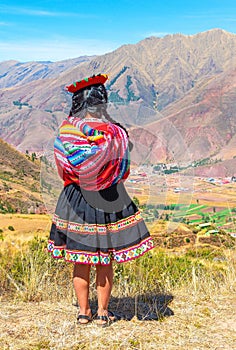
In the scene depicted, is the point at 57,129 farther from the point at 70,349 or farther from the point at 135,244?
the point at 70,349

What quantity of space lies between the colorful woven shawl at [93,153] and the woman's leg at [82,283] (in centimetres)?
60

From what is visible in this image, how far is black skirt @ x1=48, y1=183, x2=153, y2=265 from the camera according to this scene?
2.96m

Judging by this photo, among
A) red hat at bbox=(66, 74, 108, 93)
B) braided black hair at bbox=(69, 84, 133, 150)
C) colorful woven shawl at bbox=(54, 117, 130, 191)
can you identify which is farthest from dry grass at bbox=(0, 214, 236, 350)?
red hat at bbox=(66, 74, 108, 93)

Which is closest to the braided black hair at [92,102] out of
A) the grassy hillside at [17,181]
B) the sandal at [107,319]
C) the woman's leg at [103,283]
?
the woman's leg at [103,283]

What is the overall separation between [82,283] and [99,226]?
48 cm

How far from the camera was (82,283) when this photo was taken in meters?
3.10

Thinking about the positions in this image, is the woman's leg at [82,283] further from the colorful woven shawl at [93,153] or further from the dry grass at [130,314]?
the colorful woven shawl at [93,153]

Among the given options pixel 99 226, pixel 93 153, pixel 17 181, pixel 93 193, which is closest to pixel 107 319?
pixel 99 226

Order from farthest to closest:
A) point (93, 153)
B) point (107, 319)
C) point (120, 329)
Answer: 1. point (107, 319)
2. point (120, 329)
3. point (93, 153)

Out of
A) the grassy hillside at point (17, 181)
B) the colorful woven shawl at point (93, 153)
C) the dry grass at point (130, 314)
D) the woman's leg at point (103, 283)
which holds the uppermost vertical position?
the colorful woven shawl at point (93, 153)

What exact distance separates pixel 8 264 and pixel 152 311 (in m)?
2.27

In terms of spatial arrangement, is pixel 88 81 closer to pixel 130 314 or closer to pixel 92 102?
pixel 92 102

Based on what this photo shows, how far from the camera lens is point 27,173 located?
138 feet

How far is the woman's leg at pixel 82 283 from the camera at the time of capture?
10.1ft
